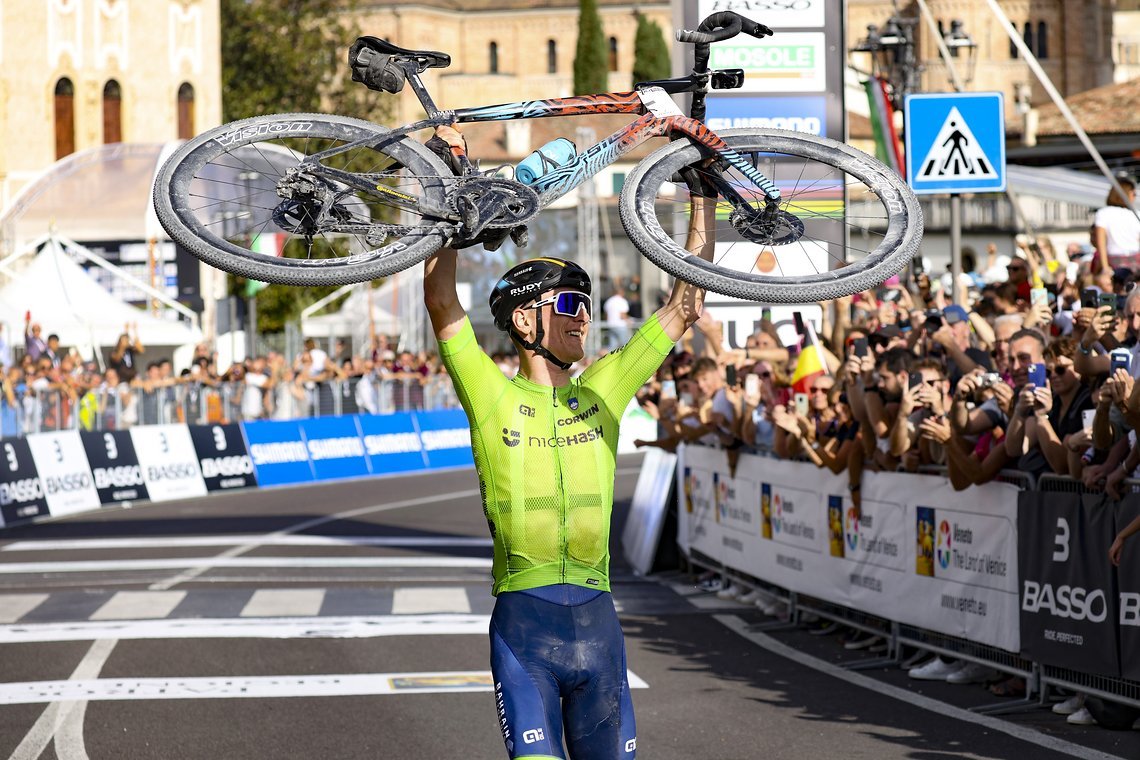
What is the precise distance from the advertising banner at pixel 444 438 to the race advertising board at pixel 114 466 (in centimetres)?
865

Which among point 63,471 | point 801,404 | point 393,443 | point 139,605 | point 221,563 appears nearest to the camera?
point 801,404

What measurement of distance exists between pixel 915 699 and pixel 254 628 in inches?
218

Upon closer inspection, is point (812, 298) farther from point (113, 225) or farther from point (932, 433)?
point (113, 225)

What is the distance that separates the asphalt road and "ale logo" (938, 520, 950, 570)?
79 centimetres

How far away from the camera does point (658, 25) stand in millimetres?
133875

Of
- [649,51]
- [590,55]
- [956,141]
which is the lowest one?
[956,141]

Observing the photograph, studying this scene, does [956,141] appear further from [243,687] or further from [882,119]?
[243,687]

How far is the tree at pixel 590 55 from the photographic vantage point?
124 metres

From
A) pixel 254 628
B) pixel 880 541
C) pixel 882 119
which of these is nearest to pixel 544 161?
pixel 880 541

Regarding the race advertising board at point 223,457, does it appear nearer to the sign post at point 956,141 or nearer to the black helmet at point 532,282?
the sign post at point 956,141

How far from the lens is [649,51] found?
12825 centimetres

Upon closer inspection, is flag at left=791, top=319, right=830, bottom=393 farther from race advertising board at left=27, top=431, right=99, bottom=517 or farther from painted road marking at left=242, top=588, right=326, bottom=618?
race advertising board at left=27, top=431, right=99, bottom=517

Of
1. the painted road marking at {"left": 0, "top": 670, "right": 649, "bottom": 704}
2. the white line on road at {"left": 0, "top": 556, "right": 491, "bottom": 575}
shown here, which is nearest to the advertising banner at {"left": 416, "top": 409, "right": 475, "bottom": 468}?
the white line on road at {"left": 0, "top": 556, "right": 491, "bottom": 575}

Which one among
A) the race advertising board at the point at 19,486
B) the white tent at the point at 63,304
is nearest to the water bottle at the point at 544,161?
the race advertising board at the point at 19,486
